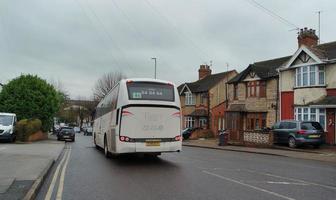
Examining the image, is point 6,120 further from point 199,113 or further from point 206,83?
point 206,83

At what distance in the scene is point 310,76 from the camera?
30.4 m

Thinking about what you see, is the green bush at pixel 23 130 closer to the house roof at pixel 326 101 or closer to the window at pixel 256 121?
the window at pixel 256 121

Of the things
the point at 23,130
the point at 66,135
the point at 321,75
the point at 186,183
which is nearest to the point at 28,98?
the point at 66,135

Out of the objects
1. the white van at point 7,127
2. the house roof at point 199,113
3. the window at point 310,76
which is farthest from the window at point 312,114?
the white van at point 7,127

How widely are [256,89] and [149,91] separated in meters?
23.7

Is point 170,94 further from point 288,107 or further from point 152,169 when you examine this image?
point 288,107

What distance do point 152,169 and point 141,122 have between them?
7.26 feet

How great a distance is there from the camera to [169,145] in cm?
1597

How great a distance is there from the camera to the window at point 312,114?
29.2 metres

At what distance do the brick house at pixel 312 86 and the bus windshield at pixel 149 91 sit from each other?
1526 centimetres

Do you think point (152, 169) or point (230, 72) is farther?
point (230, 72)

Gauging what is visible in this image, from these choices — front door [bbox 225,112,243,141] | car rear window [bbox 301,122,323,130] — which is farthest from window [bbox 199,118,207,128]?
car rear window [bbox 301,122,323,130]

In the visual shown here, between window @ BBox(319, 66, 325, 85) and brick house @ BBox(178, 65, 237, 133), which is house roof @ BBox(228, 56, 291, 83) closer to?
window @ BBox(319, 66, 325, 85)

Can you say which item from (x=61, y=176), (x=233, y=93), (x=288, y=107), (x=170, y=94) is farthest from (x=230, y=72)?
(x=61, y=176)
